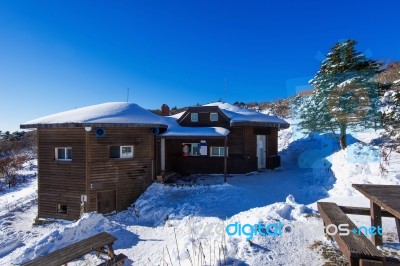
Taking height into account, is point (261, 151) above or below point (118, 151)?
below

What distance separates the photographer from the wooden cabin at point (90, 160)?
12.2m

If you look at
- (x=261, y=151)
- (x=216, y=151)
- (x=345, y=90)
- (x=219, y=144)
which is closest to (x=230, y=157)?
(x=216, y=151)

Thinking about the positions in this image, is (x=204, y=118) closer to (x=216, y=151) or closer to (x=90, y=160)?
(x=216, y=151)

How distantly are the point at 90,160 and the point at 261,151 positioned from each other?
1151cm

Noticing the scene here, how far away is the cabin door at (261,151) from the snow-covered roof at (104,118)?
24.9 ft

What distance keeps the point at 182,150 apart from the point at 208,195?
5892 millimetres

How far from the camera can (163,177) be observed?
48.4 feet

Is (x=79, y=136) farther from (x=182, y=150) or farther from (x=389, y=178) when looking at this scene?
(x=389, y=178)

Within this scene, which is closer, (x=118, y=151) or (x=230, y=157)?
(x=118, y=151)

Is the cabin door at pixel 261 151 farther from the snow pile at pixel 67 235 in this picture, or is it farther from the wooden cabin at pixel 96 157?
the snow pile at pixel 67 235

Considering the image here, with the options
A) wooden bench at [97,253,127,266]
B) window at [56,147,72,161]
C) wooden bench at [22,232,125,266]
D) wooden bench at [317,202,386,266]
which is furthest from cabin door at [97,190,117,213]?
wooden bench at [317,202,386,266]

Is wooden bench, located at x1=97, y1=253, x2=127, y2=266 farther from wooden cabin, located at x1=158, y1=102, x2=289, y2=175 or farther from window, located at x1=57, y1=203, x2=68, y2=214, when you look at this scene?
wooden cabin, located at x1=158, y1=102, x2=289, y2=175

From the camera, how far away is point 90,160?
1216 centimetres

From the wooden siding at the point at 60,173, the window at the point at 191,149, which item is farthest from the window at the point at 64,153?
the window at the point at 191,149
